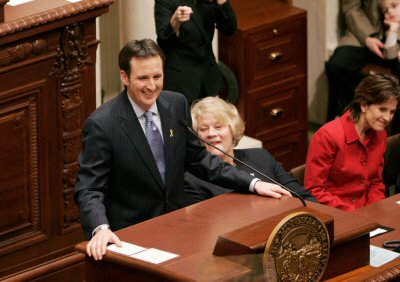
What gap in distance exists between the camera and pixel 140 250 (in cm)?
344

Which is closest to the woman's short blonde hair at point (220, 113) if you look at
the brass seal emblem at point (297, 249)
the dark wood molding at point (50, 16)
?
the dark wood molding at point (50, 16)

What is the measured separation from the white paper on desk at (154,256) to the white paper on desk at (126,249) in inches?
1.1

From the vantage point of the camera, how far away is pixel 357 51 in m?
7.45

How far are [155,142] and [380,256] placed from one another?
2.93 ft

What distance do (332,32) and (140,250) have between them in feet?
15.2

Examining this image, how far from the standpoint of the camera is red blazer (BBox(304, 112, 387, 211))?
5207mm

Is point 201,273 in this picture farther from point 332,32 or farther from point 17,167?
point 332,32

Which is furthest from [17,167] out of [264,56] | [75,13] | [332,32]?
[332,32]

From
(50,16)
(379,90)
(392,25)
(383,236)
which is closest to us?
(383,236)

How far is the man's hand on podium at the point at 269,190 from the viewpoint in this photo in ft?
12.6

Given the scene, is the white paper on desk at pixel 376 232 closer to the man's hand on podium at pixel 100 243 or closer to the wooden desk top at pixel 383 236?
the wooden desk top at pixel 383 236

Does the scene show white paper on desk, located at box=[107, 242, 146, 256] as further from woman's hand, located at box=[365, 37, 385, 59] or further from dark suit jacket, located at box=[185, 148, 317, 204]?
woman's hand, located at box=[365, 37, 385, 59]

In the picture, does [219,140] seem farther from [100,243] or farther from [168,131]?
[100,243]

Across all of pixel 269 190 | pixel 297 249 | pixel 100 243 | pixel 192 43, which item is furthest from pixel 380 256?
pixel 192 43
